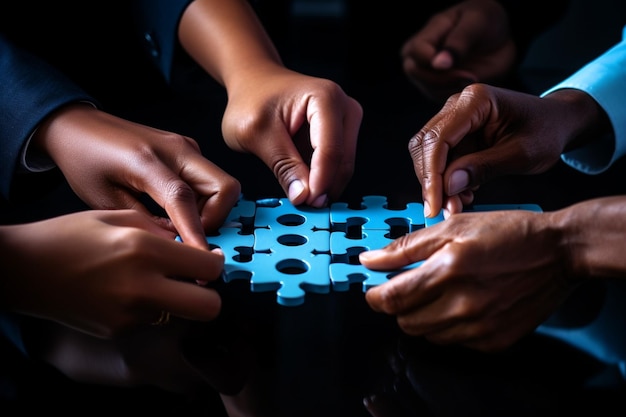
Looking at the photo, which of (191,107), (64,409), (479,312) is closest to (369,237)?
(479,312)

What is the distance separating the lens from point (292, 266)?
2.85ft

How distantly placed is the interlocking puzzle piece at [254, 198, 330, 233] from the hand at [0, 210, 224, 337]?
0.74 ft

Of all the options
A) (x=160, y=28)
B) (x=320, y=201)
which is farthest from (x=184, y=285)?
(x=160, y=28)

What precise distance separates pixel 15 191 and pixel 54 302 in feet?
1.34

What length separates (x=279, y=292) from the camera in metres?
0.79

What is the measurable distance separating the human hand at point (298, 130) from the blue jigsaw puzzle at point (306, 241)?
0.04m

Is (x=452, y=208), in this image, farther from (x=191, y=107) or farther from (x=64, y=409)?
(x=191, y=107)

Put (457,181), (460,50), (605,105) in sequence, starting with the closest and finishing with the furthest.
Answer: (457,181), (605,105), (460,50)

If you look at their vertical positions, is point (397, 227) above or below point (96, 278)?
below

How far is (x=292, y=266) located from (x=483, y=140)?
41 centimetres

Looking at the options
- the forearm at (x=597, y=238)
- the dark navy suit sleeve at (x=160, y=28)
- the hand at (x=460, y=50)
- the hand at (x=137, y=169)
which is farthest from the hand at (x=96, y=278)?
the hand at (x=460, y=50)

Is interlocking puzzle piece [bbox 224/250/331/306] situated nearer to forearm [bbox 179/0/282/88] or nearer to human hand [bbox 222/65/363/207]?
human hand [bbox 222/65/363/207]

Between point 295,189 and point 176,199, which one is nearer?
Result: point 176,199

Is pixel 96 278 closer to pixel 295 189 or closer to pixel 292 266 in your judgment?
pixel 292 266
